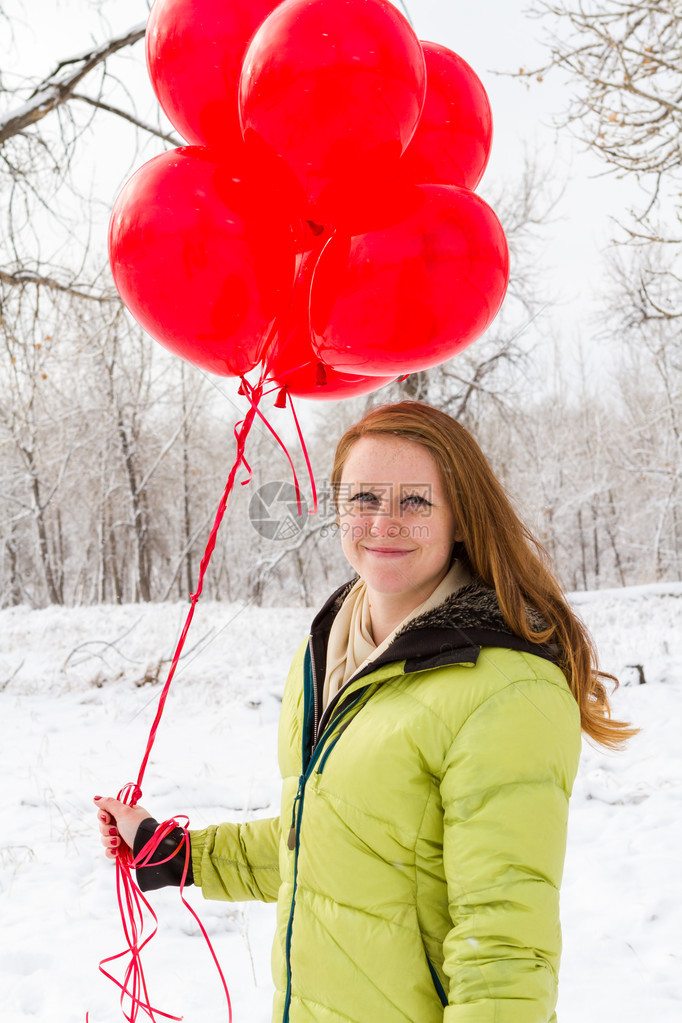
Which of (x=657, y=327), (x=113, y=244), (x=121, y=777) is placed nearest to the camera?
(x=113, y=244)

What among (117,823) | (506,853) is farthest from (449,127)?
(117,823)

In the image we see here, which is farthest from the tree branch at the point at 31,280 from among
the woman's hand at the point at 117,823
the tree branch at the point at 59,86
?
the woman's hand at the point at 117,823

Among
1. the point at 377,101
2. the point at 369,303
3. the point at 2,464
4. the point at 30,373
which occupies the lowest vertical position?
the point at 369,303

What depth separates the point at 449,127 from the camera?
1.21 meters

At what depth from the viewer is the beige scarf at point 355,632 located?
3.93 feet

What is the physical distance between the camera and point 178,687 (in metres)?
6.11

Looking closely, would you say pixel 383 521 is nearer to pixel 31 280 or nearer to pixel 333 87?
pixel 333 87

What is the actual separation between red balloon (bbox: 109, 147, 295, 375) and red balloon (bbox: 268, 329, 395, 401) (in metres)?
0.11

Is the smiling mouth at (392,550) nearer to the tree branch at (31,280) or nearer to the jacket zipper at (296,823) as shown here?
the jacket zipper at (296,823)

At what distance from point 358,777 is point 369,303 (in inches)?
28.8

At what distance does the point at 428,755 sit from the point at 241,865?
679 mm

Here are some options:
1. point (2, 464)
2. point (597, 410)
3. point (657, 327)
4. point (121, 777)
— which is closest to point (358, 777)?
Answer: point (121, 777)

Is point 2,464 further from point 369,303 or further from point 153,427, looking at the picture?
point 369,303

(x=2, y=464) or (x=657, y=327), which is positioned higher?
(x=657, y=327)
